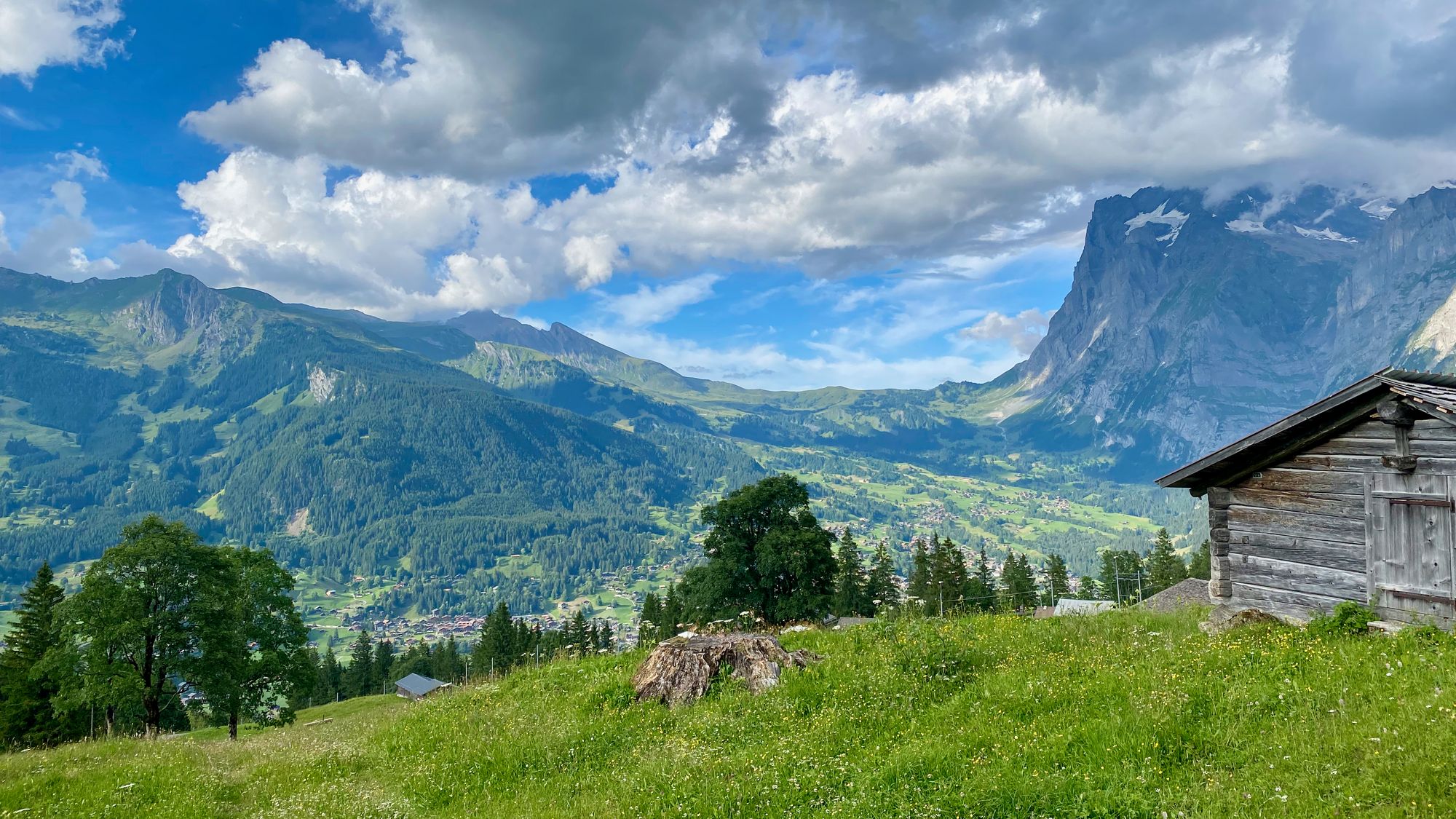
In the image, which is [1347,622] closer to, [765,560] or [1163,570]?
[765,560]

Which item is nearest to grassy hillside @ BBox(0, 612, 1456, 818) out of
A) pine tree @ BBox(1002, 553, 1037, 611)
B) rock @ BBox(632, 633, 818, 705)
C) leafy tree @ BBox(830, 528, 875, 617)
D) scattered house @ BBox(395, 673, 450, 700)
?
rock @ BBox(632, 633, 818, 705)

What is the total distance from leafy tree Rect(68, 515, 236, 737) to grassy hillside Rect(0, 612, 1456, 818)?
2143cm

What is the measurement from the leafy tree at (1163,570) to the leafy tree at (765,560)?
63417 mm

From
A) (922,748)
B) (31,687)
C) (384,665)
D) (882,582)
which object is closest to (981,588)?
(882,582)

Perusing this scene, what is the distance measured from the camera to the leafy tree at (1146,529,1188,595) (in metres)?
96.5

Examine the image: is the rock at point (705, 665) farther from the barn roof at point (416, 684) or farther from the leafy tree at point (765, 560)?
the barn roof at point (416, 684)

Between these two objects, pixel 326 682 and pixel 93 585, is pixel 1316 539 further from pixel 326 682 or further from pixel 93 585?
pixel 326 682

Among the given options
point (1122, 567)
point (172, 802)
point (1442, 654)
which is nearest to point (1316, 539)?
point (1442, 654)

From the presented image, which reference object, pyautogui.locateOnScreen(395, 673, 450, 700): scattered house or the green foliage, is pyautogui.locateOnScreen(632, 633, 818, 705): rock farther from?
pyautogui.locateOnScreen(395, 673, 450, 700): scattered house

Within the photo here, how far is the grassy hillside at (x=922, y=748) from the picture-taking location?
8.65 meters

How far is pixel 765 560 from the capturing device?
53.6 meters

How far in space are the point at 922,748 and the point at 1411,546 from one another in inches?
495

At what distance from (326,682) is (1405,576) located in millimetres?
123521

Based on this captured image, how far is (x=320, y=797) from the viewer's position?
12.0 m
